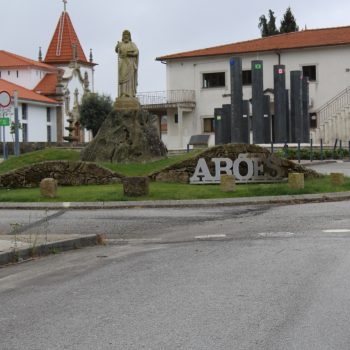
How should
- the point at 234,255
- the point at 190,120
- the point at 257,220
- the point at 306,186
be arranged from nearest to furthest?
the point at 234,255 → the point at 257,220 → the point at 306,186 → the point at 190,120

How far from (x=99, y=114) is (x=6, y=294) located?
245ft

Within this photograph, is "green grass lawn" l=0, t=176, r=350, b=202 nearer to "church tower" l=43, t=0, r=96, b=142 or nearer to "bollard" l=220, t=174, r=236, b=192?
"bollard" l=220, t=174, r=236, b=192

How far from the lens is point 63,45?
99.1 meters

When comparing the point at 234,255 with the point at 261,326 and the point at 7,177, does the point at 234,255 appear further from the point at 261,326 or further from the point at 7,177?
the point at 7,177

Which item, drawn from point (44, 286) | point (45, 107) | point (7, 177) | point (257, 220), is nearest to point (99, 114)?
point (45, 107)

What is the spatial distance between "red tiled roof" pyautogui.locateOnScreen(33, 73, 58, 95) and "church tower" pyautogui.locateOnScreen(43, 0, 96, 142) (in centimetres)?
76

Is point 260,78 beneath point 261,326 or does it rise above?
above

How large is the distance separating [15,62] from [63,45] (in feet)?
36.0

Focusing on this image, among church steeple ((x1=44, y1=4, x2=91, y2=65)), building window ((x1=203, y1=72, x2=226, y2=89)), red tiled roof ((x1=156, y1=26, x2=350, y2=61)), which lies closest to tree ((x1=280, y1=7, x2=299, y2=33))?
red tiled roof ((x1=156, y1=26, x2=350, y2=61))

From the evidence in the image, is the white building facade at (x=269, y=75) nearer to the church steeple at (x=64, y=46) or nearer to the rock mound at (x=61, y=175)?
the rock mound at (x=61, y=175)

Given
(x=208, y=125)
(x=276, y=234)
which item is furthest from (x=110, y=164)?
(x=208, y=125)

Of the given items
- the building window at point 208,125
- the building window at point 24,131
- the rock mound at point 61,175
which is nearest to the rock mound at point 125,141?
the rock mound at point 61,175

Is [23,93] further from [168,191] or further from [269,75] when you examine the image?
[168,191]

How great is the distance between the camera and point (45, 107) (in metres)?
84.8
